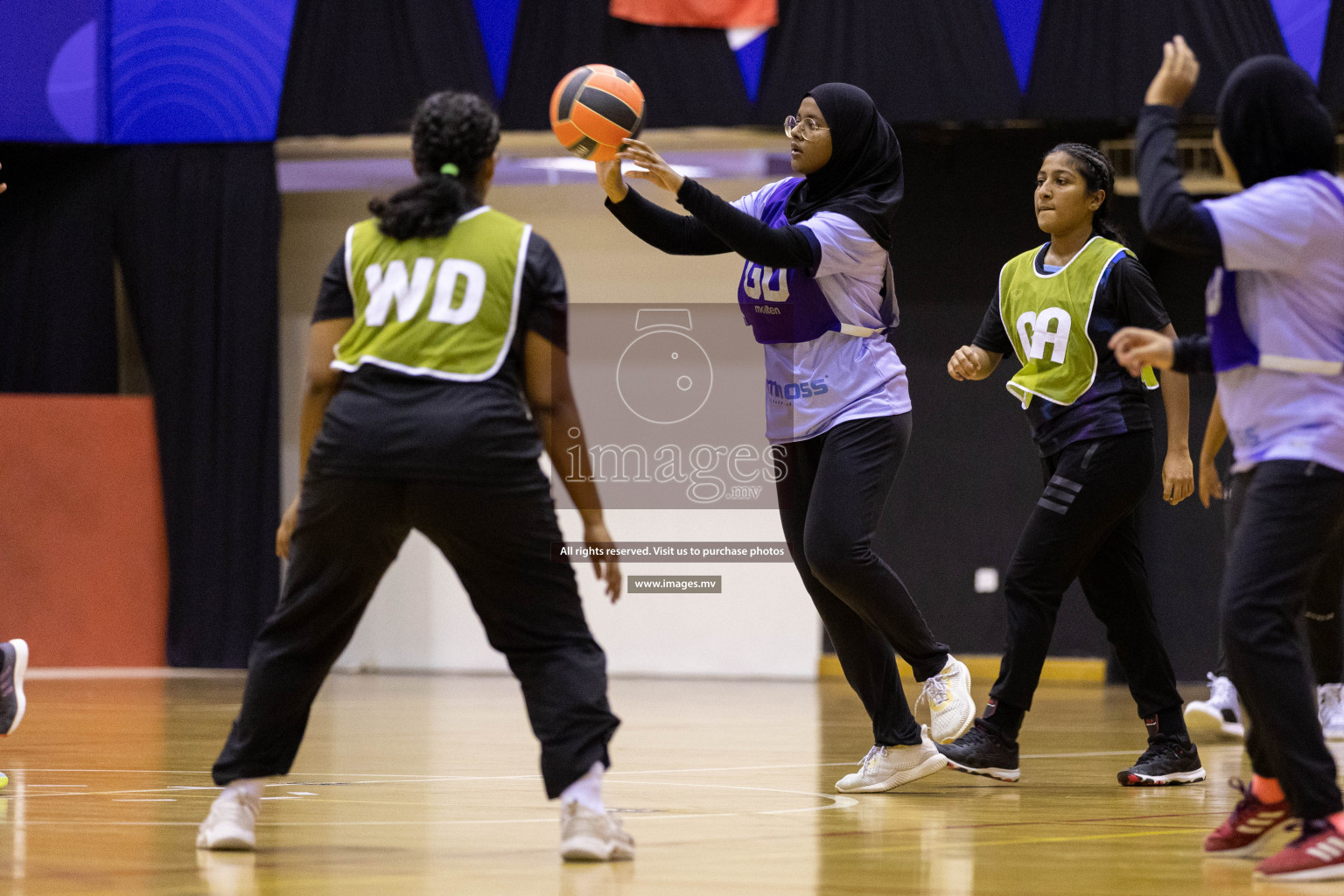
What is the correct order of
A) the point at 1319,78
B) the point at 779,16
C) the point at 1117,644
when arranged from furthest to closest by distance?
the point at 779,16 → the point at 1319,78 → the point at 1117,644

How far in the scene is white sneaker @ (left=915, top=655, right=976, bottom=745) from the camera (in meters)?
4.49

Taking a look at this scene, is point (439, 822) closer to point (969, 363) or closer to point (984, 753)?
point (984, 753)

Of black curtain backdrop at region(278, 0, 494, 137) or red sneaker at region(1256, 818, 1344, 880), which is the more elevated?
black curtain backdrop at region(278, 0, 494, 137)

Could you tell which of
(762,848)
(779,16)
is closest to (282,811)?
(762,848)

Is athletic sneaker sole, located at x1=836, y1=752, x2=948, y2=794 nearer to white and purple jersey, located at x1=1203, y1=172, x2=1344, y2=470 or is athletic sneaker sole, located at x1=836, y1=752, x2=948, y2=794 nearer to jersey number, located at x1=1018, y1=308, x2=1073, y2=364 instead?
jersey number, located at x1=1018, y1=308, x2=1073, y2=364

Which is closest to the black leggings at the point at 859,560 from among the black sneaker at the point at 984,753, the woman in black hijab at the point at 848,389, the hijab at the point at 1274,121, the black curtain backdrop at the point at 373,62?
the woman in black hijab at the point at 848,389

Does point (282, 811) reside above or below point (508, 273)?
below

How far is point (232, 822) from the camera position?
131 inches

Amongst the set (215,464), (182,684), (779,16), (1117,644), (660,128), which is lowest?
(182,684)

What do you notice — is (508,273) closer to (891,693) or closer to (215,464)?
(891,693)

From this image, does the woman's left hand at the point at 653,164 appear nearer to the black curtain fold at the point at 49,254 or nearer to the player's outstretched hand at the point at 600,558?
the player's outstretched hand at the point at 600,558

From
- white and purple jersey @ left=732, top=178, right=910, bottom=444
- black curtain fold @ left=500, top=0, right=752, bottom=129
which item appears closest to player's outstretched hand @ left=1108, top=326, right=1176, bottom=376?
white and purple jersey @ left=732, top=178, right=910, bottom=444

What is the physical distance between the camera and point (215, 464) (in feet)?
34.1

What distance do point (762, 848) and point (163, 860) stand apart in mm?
1269
